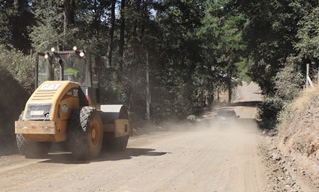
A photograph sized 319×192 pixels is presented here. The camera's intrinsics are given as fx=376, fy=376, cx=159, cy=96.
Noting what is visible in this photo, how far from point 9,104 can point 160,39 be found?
17.9 m

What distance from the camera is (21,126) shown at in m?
10.1

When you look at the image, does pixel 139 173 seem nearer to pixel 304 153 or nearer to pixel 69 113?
pixel 69 113

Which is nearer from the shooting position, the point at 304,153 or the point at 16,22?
the point at 304,153

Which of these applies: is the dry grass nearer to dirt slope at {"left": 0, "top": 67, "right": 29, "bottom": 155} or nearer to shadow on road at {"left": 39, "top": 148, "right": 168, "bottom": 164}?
shadow on road at {"left": 39, "top": 148, "right": 168, "bottom": 164}

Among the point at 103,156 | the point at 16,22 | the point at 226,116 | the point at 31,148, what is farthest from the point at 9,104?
the point at 16,22

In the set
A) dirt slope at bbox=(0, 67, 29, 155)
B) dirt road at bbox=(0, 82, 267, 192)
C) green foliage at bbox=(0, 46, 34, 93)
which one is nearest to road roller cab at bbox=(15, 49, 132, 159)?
dirt road at bbox=(0, 82, 267, 192)

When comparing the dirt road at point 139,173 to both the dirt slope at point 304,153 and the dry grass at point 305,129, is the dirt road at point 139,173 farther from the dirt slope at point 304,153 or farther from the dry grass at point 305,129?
the dry grass at point 305,129

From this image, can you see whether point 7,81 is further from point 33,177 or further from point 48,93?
point 33,177

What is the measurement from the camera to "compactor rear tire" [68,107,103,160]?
418 inches

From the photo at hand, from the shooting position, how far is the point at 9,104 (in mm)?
15812

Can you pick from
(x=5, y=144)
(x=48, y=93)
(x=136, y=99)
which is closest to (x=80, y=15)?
(x=136, y=99)

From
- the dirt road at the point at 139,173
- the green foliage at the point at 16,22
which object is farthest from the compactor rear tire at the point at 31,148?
the green foliage at the point at 16,22

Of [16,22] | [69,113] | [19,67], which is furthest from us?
[16,22]

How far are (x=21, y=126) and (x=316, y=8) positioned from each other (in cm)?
A: 1962
